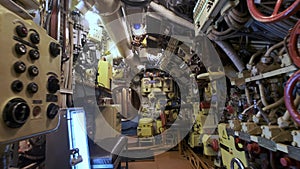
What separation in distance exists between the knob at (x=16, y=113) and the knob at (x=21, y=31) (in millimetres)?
244

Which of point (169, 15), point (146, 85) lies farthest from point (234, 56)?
point (146, 85)

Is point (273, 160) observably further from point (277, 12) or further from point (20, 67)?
point (20, 67)

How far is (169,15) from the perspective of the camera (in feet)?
7.98

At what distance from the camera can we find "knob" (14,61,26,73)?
2.23ft

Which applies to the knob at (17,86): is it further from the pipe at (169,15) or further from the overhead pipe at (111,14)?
the pipe at (169,15)

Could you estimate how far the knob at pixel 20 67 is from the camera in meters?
→ 0.68

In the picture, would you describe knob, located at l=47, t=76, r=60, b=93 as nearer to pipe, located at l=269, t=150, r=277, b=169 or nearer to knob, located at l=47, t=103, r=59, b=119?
knob, located at l=47, t=103, r=59, b=119

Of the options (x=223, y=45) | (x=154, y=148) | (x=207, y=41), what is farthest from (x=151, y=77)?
(x=223, y=45)

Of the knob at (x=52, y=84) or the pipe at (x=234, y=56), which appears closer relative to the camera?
the knob at (x=52, y=84)

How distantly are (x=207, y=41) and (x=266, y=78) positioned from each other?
3.11 ft

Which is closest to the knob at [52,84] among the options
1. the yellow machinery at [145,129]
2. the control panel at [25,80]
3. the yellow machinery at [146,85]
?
the control panel at [25,80]

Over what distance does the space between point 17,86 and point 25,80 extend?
2.2 inches

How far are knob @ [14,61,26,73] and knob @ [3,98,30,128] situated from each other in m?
0.10

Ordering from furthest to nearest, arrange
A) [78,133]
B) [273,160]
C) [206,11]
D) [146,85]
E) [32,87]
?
→ [146,85] → [78,133] → [206,11] → [273,160] → [32,87]
